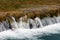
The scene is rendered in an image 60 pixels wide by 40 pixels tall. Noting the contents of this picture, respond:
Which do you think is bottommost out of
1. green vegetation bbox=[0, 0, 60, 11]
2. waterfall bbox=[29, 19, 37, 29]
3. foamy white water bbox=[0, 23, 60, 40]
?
foamy white water bbox=[0, 23, 60, 40]

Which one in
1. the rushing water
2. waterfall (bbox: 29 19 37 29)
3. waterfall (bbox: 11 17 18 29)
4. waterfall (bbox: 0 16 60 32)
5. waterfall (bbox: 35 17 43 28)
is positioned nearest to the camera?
the rushing water

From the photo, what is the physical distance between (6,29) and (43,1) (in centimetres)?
1416

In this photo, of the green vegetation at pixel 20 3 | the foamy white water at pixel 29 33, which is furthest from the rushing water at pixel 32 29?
the green vegetation at pixel 20 3

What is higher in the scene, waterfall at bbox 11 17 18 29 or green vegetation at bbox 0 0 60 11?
green vegetation at bbox 0 0 60 11

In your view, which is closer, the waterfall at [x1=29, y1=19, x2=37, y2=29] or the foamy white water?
the foamy white water

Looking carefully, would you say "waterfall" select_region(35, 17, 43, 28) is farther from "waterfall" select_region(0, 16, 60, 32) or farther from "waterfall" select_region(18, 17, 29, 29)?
"waterfall" select_region(18, 17, 29, 29)

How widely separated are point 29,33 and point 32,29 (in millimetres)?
1944

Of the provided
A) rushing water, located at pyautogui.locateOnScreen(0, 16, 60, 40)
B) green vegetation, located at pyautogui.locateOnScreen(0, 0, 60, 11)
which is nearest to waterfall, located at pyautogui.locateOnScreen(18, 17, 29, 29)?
rushing water, located at pyautogui.locateOnScreen(0, 16, 60, 40)

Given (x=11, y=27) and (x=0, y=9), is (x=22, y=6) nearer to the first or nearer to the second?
(x=0, y=9)

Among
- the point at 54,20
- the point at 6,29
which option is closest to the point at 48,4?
the point at 54,20

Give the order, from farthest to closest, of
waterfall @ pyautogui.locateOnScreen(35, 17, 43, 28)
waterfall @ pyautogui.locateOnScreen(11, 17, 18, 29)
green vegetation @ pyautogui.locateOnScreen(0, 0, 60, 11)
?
1. green vegetation @ pyautogui.locateOnScreen(0, 0, 60, 11)
2. waterfall @ pyautogui.locateOnScreen(35, 17, 43, 28)
3. waterfall @ pyautogui.locateOnScreen(11, 17, 18, 29)

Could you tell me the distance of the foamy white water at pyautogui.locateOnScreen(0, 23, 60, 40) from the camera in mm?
40428

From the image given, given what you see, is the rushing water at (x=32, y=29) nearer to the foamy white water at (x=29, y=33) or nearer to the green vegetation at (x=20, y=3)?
the foamy white water at (x=29, y=33)

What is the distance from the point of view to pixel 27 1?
177ft
